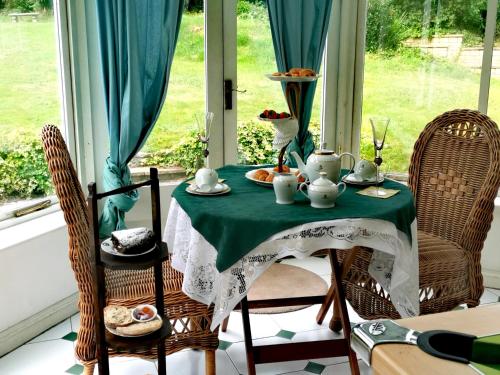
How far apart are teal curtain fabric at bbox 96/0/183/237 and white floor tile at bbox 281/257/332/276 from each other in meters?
1.30

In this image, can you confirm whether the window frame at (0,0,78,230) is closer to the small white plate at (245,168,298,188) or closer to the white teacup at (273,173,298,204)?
the small white plate at (245,168,298,188)

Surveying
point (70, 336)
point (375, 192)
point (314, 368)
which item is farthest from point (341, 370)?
point (70, 336)

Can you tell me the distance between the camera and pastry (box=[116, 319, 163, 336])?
1.93 meters

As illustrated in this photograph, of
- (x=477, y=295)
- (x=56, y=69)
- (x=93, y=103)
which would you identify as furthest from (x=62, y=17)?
(x=477, y=295)

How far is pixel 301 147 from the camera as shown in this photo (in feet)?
12.9

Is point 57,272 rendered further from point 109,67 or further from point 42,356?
point 109,67

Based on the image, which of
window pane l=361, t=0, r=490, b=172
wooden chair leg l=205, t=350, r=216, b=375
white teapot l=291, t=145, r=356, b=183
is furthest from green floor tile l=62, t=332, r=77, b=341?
window pane l=361, t=0, r=490, b=172

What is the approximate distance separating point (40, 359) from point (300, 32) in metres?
2.52

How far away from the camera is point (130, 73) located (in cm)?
317

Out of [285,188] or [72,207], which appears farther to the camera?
[285,188]

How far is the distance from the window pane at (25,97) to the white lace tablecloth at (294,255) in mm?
1101

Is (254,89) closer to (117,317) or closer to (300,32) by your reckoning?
(300,32)

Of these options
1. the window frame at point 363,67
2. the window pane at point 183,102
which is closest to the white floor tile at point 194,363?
the window pane at point 183,102

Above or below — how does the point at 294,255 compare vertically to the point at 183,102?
below
